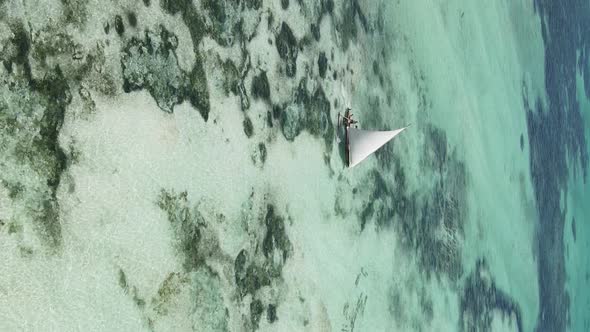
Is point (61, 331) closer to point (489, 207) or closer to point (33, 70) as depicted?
point (33, 70)

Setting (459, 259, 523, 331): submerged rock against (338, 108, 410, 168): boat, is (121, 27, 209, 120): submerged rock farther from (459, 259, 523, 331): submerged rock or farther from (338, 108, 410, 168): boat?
(459, 259, 523, 331): submerged rock

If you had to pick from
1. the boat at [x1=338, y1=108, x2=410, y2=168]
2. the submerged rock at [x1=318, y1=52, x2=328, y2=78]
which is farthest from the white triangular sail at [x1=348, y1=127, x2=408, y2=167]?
the submerged rock at [x1=318, y1=52, x2=328, y2=78]

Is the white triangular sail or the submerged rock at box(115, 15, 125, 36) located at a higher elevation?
the submerged rock at box(115, 15, 125, 36)

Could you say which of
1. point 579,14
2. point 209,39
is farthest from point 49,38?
point 579,14

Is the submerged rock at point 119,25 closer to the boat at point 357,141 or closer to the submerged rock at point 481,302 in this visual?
the boat at point 357,141

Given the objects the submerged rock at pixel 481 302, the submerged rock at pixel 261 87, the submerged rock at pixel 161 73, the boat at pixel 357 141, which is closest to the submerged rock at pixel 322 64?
the boat at pixel 357 141

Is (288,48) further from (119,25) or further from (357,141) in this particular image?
(119,25)
